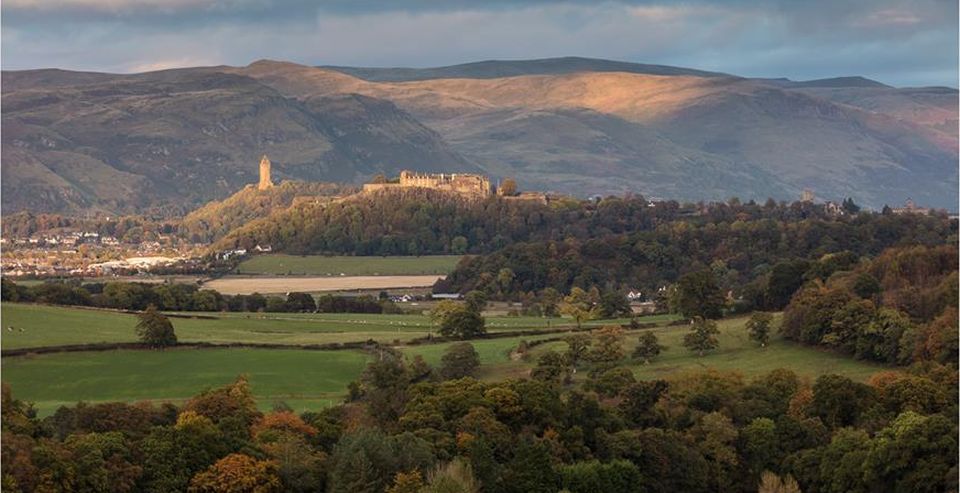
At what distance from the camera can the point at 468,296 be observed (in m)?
118

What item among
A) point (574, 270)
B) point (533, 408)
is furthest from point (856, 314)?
point (574, 270)

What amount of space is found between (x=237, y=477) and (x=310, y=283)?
3371 inches

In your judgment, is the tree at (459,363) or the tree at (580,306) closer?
the tree at (459,363)

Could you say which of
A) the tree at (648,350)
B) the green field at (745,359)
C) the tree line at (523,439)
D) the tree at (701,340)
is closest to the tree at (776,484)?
the tree line at (523,439)

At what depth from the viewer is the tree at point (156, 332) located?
279 ft

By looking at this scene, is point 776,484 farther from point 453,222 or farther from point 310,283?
point 453,222

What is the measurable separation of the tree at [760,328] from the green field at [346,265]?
6793cm

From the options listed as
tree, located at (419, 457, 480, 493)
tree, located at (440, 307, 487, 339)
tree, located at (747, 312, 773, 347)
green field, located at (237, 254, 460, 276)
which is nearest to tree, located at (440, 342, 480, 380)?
tree, located at (440, 307, 487, 339)

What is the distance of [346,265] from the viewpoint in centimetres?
15838

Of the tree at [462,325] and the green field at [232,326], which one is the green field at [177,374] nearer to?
the green field at [232,326]

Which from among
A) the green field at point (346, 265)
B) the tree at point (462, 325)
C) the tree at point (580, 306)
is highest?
the tree at point (462, 325)

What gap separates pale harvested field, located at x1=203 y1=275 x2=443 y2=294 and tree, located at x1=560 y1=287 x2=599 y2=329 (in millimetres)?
20553

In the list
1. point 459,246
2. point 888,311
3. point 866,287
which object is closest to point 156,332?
point 888,311

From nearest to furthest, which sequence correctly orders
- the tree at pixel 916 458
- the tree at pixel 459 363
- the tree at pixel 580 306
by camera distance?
the tree at pixel 916 458 → the tree at pixel 459 363 → the tree at pixel 580 306
